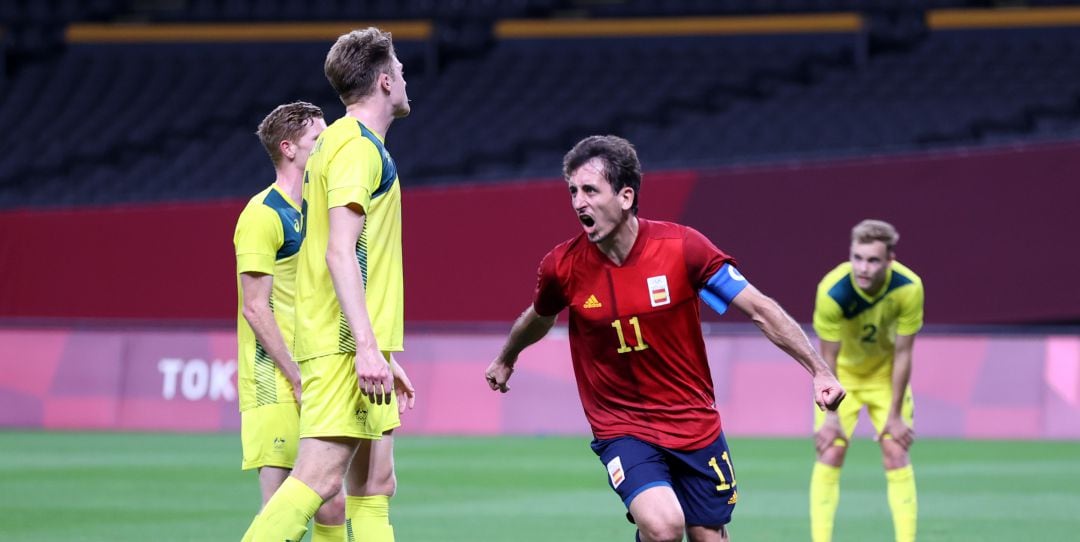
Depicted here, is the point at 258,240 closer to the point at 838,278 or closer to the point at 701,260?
the point at 701,260

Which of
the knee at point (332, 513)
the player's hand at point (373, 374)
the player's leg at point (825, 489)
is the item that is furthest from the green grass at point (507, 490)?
the player's hand at point (373, 374)

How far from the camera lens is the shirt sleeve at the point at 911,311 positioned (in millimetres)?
8766

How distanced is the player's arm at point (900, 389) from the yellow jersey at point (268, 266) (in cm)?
380

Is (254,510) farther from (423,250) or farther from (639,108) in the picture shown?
(639,108)

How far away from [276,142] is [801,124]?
54.0 feet

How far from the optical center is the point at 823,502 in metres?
8.53

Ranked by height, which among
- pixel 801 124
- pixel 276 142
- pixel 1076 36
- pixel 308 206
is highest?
pixel 1076 36

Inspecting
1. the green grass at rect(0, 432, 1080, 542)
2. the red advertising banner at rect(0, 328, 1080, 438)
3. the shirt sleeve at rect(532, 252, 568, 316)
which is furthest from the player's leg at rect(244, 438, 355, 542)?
the red advertising banner at rect(0, 328, 1080, 438)

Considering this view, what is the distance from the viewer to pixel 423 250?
19641 millimetres

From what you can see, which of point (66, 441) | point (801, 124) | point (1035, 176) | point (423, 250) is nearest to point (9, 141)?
point (423, 250)

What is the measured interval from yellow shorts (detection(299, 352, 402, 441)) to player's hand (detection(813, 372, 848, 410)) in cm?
144

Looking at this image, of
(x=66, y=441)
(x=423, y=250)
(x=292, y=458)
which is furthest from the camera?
(x=423, y=250)

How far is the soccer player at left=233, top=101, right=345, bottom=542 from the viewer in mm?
6215

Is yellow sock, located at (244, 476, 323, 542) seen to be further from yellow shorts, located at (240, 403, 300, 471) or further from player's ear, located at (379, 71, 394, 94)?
player's ear, located at (379, 71, 394, 94)
